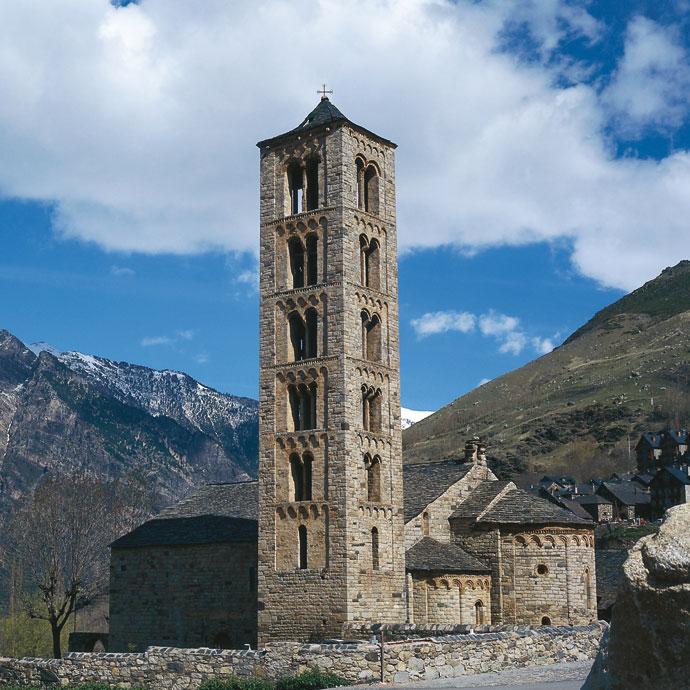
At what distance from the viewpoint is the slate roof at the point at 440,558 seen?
133 ft

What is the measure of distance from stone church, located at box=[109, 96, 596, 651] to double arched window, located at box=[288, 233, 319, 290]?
8cm

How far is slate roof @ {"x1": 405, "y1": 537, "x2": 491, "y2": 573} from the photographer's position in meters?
40.5

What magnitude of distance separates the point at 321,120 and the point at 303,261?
595 centimetres

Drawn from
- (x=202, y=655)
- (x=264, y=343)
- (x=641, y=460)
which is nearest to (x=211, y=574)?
(x=264, y=343)

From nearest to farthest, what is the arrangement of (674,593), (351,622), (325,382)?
(674,593), (351,622), (325,382)

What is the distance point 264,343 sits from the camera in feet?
133

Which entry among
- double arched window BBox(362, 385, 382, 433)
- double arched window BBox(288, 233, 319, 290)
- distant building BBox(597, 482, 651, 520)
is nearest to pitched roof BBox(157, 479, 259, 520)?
double arched window BBox(362, 385, 382, 433)

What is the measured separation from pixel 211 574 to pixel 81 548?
10844mm

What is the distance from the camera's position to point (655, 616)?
6.55m

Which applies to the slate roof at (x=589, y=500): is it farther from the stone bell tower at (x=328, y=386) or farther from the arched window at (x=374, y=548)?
the arched window at (x=374, y=548)

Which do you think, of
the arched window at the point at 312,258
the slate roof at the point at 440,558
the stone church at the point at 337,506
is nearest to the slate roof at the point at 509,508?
the stone church at the point at 337,506

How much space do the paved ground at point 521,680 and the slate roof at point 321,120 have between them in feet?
79.4

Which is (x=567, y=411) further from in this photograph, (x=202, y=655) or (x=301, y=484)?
(x=202, y=655)

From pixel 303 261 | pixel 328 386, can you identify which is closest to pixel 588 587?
pixel 328 386
